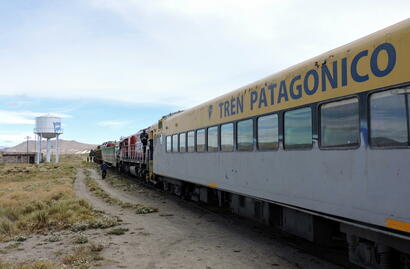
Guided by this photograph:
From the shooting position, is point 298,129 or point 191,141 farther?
point 191,141

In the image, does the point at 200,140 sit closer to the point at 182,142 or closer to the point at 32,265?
the point at 182,142

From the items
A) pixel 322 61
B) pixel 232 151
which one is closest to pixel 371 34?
pixel 322 61

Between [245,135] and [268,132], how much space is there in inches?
41.9

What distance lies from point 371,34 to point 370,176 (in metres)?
1.93

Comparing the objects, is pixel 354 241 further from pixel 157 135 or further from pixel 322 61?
pixel 157 135

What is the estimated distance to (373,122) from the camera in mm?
4691

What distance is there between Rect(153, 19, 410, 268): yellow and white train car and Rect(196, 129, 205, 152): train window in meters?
1.88

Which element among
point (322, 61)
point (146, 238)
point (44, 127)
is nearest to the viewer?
point (322, 61)

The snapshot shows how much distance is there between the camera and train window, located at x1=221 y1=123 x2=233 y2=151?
29.6 feet

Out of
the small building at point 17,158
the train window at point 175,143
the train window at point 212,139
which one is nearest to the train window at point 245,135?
the train window at point 212,139


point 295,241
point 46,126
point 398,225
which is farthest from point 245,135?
point 46,126

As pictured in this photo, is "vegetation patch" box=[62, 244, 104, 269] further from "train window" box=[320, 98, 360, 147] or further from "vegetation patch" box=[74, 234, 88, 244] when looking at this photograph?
"train window" box=[320, 98, 360, 147]

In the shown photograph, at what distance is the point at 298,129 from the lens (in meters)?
6.25

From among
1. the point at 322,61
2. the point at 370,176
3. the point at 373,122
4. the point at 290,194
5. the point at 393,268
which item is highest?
the point at 322,61
